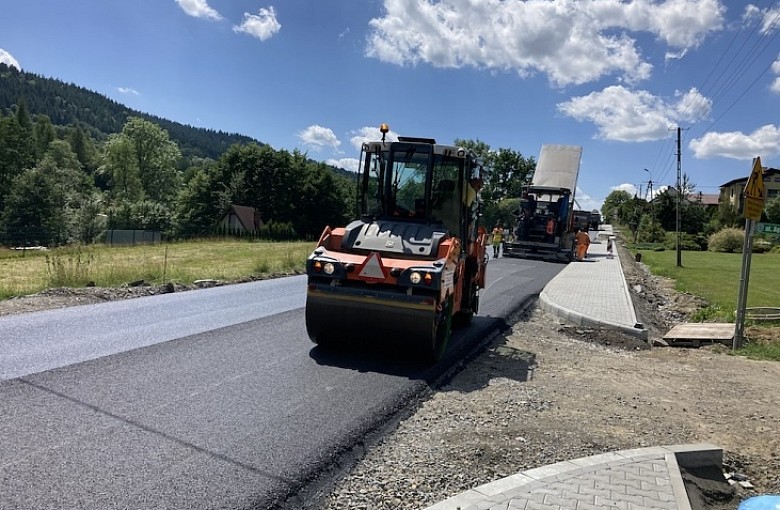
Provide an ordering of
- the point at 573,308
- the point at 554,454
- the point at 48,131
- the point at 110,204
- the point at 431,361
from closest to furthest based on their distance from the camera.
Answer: the point at 554,454 → the point at 431,361 → the point at 573,308 → the point at 110,204 → the point at 48,131

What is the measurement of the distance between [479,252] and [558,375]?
114 inches

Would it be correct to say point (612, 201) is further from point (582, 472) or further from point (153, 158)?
point (582, 472)

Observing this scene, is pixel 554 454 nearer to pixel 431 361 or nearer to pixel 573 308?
pixel 431 361

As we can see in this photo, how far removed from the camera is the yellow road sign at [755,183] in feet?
29.5

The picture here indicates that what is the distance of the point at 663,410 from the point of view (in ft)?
19.4

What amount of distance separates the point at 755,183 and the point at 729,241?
40906 millimetres

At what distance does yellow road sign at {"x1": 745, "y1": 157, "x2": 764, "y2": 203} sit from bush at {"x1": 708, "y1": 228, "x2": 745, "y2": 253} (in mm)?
40246

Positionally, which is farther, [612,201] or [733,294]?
[612,201]

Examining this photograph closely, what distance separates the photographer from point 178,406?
4.88 meters

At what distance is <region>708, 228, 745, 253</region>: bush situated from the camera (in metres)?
44.1

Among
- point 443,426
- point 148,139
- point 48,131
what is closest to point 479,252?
point 443,426

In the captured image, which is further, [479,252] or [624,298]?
[624,298]

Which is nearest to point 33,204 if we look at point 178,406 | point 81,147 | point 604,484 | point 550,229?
point 550,229

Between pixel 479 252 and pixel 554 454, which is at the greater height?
pixel 479 252
